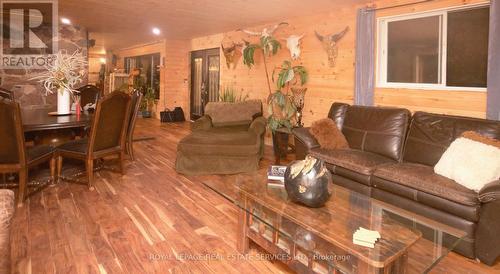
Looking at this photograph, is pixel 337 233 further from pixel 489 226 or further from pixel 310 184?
pixel 489 226

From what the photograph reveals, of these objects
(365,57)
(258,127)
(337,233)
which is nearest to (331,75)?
(365,57)

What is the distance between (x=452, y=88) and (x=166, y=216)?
3253 mm

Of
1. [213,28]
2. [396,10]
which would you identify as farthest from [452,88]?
[213,28]

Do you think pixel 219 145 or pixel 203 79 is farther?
pixel 203 79

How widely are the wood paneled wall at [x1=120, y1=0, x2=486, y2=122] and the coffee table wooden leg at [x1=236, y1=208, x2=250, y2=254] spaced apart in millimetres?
2670

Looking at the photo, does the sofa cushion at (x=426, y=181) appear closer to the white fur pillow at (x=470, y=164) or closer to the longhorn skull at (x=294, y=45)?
the white fur pillow at (x=470, y=164)

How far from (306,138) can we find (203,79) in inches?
206

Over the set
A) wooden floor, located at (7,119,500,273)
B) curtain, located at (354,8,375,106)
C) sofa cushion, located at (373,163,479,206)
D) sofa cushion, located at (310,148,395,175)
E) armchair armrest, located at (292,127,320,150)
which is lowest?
wooden floor, located at (7,119,500,273)

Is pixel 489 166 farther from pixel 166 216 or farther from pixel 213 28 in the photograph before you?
pixel 213 28

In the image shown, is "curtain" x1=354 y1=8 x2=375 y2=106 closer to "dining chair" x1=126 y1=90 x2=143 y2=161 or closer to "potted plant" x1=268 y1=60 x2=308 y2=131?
"potted plant" x1=268 y1=60 x2=308 y2=131

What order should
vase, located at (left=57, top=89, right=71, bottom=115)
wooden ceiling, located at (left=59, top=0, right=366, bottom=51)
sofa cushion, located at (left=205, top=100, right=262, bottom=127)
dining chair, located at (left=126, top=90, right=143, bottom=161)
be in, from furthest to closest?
sofa cushion, located at (left=205, top=100, right=262, bottom=127), wooden ceiling, located at (left=59, top=0, right=366, bottom=51), dining chair, located at (left=126, top=90, right=143, bottom=161), vase, located at (left=57, top=89, right=71, bottom=115)

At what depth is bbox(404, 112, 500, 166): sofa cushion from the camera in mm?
2698

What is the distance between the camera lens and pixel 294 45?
16.6 ft

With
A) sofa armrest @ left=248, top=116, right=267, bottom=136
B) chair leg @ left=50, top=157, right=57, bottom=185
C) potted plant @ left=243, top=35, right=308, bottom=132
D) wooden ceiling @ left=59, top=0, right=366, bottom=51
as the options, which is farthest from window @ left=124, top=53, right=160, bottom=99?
chair leg @ left=50, top=157, right=57, bottom=185
